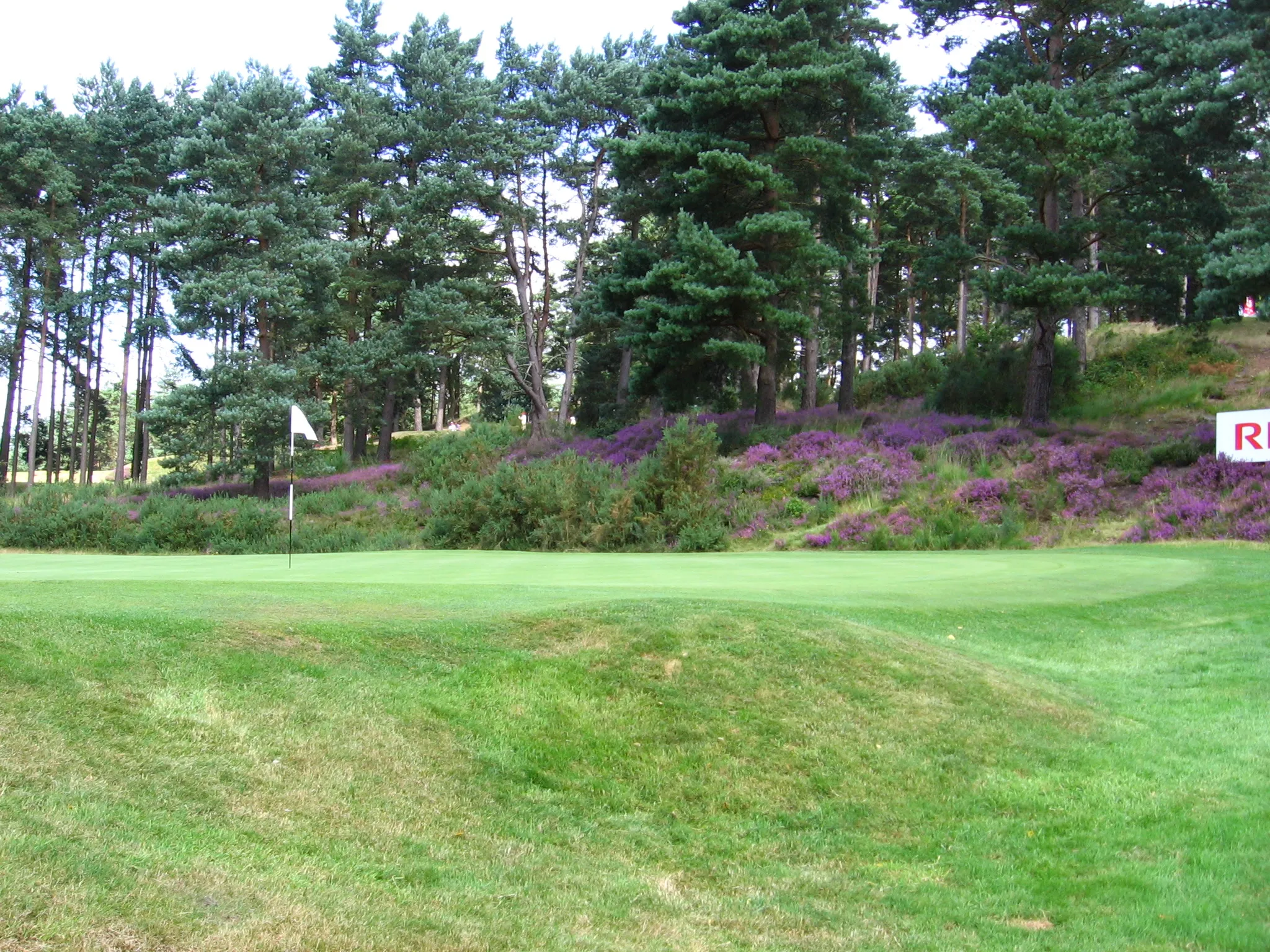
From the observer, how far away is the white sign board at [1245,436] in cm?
2159

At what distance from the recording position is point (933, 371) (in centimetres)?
3909

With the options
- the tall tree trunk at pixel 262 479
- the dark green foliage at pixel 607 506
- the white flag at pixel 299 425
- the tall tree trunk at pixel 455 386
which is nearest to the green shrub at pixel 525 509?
the dark green foliage at pixel 607 506

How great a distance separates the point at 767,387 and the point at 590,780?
26633mm

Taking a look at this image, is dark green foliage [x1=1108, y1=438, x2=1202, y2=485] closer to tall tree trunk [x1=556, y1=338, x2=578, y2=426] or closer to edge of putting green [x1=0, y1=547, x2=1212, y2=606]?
edge of putting green [x1=0, y1=547, x2=1212, y2=606]

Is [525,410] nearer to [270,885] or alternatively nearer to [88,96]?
[88,96]

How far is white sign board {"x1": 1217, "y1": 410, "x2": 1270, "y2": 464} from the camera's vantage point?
21594 mm

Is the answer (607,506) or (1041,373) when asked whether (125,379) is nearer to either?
(607,506)

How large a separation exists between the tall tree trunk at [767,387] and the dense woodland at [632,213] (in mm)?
100

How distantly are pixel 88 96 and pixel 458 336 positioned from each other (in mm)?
21831

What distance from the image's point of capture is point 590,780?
21.5 ft

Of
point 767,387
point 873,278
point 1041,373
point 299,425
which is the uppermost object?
point 873,278

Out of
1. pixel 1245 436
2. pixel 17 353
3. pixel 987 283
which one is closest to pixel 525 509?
pixel 987 283

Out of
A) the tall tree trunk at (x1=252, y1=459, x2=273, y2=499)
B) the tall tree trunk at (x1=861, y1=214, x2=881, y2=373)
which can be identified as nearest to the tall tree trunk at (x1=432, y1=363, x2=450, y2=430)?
the tall tree trunk at (x1=252, y1=459, x2=273, y2=499)

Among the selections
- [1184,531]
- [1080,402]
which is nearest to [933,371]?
[1080,402]
